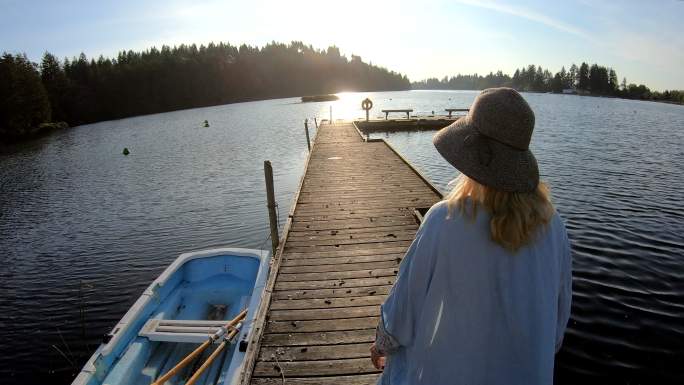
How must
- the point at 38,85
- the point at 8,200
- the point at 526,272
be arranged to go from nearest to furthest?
the point at 526,272
the point at 8,200
the point at 38,85

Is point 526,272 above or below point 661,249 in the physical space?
above

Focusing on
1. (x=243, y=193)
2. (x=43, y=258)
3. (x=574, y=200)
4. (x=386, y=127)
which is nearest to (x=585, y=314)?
(x=574, y=200)

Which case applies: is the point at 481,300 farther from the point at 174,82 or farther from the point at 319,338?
the point at 174,82

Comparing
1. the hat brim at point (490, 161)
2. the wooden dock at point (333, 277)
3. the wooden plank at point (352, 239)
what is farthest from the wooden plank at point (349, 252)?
the hat brim at point (490, 161)

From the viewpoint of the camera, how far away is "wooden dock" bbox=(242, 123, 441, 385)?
473 cm

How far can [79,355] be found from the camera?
27.2 ft

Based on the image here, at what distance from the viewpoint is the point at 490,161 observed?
65.6 inches

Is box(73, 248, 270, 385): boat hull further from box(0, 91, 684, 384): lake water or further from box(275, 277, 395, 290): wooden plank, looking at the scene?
box(0, 91, 684, 384): lake water

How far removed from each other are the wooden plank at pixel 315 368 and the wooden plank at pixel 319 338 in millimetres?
365

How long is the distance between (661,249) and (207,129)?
4463cm

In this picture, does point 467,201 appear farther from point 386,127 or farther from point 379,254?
point 386,127

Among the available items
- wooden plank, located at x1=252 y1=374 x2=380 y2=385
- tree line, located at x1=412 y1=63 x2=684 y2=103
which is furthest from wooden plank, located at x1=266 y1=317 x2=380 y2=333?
tree line, located at x1=412 y1=63 x2=684 y2=103

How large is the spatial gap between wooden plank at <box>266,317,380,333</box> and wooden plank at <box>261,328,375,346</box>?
0.27 feet

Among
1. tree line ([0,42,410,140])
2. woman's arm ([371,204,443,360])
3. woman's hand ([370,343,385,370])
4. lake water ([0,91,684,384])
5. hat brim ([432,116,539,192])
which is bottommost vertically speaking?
lake water ([0,91,684,384])
